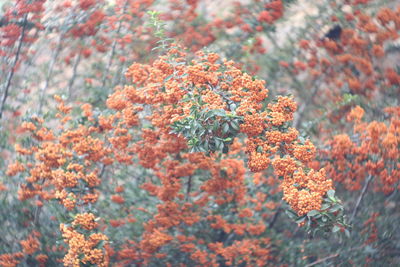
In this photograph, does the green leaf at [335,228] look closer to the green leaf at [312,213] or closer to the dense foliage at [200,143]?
the dense foliage at [200,143]

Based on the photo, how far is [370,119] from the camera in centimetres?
560

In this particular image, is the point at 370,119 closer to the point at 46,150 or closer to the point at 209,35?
the point at 209,35

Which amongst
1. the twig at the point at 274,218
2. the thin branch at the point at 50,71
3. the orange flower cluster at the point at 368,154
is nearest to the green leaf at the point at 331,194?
the orange flower cluster at the point at 368,154

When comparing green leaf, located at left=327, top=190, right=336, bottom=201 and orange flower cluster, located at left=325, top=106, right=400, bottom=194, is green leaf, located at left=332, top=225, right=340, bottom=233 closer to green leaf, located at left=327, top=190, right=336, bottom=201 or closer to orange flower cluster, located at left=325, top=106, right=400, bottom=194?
green leaf, located at left=327, top=190, right=336, bottom=201

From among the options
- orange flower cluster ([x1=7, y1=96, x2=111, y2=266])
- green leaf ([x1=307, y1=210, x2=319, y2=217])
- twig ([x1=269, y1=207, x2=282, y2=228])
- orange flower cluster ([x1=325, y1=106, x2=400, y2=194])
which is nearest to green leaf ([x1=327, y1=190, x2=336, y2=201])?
green leaf ([x1=307, y1=210, x2=319, y2=217])

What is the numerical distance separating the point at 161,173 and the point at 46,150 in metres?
1.19

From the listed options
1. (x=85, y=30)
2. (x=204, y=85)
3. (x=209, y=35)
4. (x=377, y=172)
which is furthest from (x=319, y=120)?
(x=85, y=30)

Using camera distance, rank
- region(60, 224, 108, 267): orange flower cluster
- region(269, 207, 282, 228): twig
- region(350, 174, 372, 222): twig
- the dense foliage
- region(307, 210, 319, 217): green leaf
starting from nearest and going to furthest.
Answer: region(307, 210, 319, 217): green leaf
the dense foliage
region(60, 224, 108, 267): orange flower cluster
region(350, 174, 372, 222): twig
region(269, 207, 282, 228): twig

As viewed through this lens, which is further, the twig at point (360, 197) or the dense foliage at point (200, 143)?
the twig at point (360, 197)

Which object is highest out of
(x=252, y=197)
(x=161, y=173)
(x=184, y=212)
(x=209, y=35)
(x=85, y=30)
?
(x=85, y=30)

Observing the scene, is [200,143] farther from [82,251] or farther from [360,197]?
[360,197]

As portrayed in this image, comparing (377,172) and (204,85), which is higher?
(204,85)

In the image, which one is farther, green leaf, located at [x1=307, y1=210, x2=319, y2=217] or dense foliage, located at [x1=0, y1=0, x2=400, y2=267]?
dense foliage, located at [x1=0, y1=0, x2=400, y2=267]

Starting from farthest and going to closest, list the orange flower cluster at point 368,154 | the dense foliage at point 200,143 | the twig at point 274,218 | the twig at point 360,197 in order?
the twig at point 274,218 → the twig at point 360,197 → the orange flower cluster at point 368,154 → the dense foliage at point 200,143
